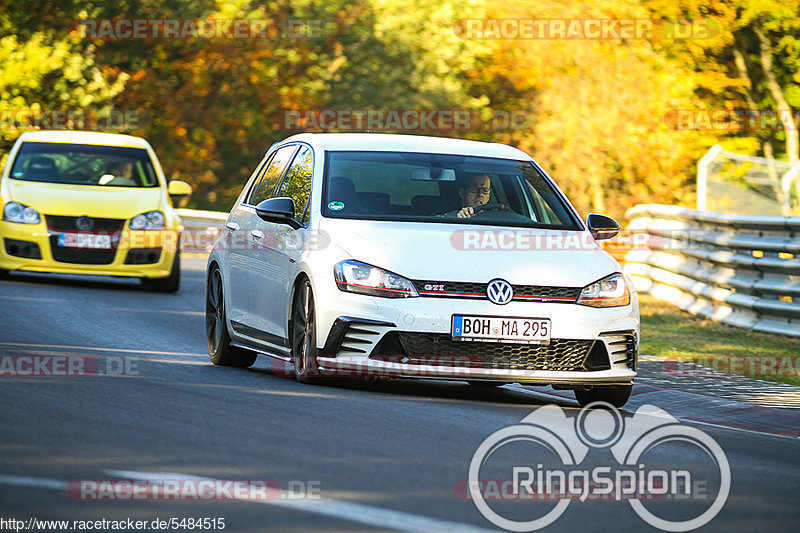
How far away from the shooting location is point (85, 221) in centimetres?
1797

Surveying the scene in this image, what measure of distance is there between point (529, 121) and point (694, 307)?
1030 inches

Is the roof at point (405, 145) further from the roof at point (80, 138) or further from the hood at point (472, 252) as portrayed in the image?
the roof at point (80, 138)

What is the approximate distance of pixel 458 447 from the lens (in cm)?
751

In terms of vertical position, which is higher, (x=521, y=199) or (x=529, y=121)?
(x=521, y=199)

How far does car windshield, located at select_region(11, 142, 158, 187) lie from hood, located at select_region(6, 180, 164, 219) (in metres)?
0.28

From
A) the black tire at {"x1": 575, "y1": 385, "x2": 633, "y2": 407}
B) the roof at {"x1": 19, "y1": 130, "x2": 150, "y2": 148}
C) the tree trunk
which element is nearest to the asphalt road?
the black tire at {"x1": 575, "y1": 385, "x2": 633, "y2": 407}

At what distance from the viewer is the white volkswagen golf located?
9148 millimetres

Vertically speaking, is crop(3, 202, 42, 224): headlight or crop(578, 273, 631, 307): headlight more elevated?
crop(578, 273, 631, 307): headlight

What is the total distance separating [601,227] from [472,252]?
1.40 m

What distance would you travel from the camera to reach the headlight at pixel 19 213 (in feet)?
59.0

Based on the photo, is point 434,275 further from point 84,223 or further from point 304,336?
point 84,223

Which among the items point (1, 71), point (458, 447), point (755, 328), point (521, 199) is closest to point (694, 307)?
point (755, 328)

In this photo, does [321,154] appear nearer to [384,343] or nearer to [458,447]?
[384,343]

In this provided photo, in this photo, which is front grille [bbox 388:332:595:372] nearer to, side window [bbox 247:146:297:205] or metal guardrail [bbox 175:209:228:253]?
side window [bbox 247:146:297:205]
